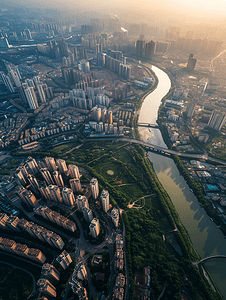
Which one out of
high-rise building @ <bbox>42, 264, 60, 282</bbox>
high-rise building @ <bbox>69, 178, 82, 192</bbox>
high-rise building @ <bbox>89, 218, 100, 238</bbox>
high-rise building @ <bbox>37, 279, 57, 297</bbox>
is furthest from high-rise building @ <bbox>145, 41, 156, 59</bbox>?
high-rise building @ <bbox>37, 279, 57, 297</bbox>

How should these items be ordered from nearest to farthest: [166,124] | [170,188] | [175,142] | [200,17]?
1. [170,188]
2. [175,142]
3. [166,124]
4. [200,17]

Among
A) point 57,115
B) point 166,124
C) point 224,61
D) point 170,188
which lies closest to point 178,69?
point 224,61

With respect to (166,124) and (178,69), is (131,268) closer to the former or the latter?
(166,124)

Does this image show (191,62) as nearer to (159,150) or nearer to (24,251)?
(159,150)

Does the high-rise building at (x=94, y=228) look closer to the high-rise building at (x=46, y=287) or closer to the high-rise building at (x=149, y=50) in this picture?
the high-rise building at (x=46, y=287)

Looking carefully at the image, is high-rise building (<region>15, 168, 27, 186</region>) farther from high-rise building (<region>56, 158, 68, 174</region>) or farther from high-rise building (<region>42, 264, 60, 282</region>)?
high-rise building (<region>42, 264, 60, 282</region>)
